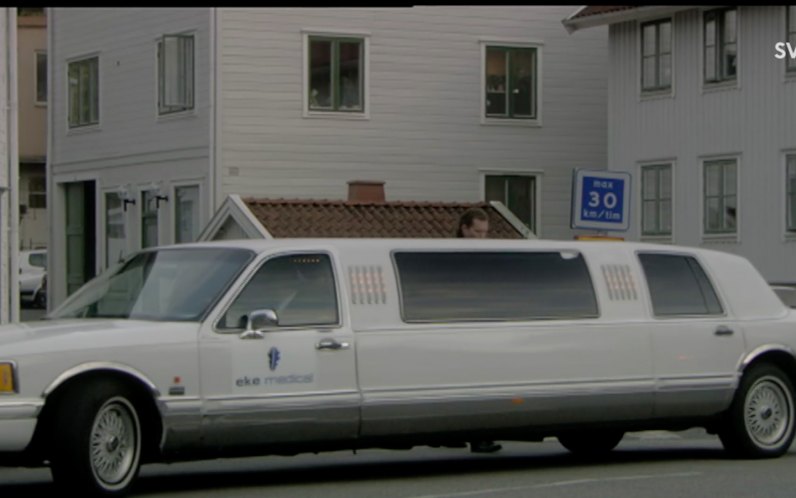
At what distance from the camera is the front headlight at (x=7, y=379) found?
34.1 ft

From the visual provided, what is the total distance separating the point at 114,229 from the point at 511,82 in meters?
9.17

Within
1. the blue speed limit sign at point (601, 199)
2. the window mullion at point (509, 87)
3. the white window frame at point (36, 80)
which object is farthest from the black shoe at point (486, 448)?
the white window frame at point (36, 80)

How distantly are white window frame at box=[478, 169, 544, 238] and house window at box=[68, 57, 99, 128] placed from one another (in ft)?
28.3

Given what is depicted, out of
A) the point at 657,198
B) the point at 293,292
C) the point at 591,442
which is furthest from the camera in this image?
the point at 657,198

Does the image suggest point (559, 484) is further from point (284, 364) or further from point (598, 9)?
point (598, 9)

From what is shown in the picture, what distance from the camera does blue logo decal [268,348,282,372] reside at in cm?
1154

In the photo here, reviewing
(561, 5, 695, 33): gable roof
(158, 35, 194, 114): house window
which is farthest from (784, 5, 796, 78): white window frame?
(158, 35, 194, 114): house window

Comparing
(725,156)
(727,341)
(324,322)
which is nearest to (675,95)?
(725,156)

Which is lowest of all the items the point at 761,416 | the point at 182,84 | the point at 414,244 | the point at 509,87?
the point at 761,416

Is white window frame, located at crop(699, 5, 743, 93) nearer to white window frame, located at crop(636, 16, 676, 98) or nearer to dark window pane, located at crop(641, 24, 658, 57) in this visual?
white window frame, located at crop(636, 16, 676, 98)

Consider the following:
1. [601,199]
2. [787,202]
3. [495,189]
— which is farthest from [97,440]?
[495,189]

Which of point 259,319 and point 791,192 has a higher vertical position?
point 791,192

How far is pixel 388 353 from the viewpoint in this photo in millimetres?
12062

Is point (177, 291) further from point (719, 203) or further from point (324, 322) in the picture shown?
point (719, 203)
